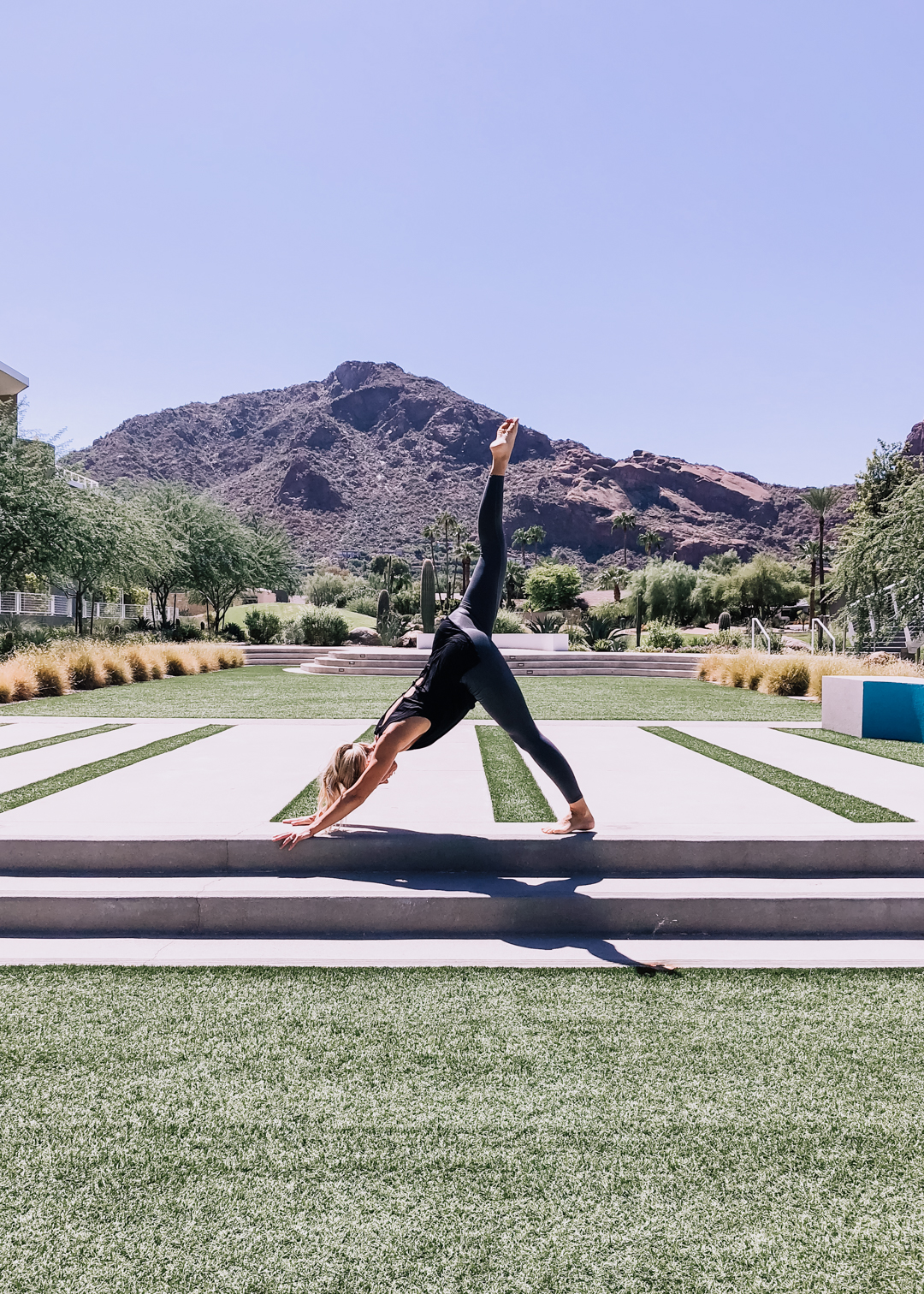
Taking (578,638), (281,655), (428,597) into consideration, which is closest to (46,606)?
(281,655)

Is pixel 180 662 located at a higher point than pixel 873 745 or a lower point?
higher

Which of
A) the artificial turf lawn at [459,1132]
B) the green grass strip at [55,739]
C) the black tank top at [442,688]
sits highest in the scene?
the black tank top at [442,688]

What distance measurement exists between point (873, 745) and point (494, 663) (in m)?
6.25

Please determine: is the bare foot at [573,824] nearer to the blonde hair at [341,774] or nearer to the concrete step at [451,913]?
the concrete step at [451,913]

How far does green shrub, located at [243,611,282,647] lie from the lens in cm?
3888

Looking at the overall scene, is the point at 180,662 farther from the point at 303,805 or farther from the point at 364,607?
the point at 364,607

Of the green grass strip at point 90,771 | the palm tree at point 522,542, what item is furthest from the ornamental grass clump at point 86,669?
the palm tree at point 522,542

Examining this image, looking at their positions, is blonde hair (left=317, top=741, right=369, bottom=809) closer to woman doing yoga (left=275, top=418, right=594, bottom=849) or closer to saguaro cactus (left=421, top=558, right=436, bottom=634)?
woman doing yoga (left=275, top=418, right=594, bottom=849)

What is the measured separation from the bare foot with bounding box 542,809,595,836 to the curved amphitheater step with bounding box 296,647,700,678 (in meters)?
16.5

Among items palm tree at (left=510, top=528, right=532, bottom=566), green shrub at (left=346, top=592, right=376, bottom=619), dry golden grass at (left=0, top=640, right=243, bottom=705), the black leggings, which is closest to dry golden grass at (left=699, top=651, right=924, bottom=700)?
the black leggings

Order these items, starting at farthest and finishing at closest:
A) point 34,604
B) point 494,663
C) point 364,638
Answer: point 34,604, point 364,638, point 494,663

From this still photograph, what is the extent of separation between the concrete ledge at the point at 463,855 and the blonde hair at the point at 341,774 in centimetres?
24

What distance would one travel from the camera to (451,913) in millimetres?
4062

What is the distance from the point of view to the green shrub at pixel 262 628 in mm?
38875
